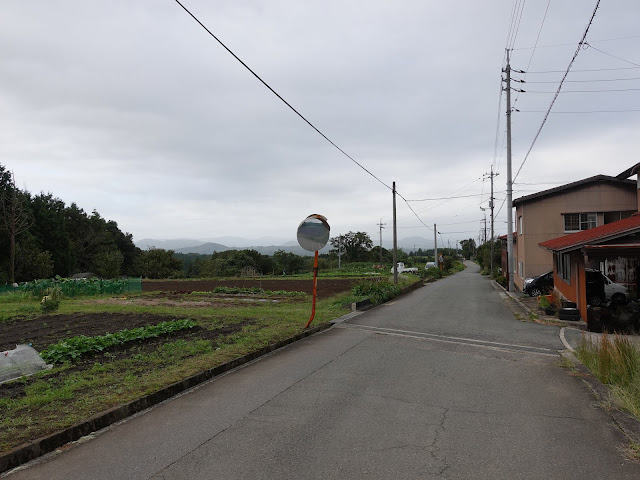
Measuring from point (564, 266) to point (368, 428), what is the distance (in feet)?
56.8

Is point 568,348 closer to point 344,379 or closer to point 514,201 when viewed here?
point 344,379

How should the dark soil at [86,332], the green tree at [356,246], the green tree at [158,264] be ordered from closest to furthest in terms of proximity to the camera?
the dark soil at [86,332] → the green tree at [158,264] → the green tree at [356,246]

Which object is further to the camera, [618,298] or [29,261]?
[29,261]

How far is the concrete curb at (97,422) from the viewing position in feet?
13.5

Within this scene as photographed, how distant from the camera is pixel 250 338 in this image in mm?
10258

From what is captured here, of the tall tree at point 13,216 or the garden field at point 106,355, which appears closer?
the garden field at point 106,355

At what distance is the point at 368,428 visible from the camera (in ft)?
16.3

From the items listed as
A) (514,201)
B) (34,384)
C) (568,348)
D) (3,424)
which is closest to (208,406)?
(3,424)

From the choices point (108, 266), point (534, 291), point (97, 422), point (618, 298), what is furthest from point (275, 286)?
point (108, 266)

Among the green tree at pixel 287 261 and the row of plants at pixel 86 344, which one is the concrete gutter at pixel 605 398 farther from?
the green tree at pixel 287 261

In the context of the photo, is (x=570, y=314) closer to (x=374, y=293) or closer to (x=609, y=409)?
(x=374, y=293)

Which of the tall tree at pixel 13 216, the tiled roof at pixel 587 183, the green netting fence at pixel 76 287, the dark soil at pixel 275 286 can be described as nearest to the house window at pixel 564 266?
the tiled roof at pixel 587 183

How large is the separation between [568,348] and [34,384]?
34.2ft

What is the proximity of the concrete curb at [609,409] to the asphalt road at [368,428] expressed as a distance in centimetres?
10
